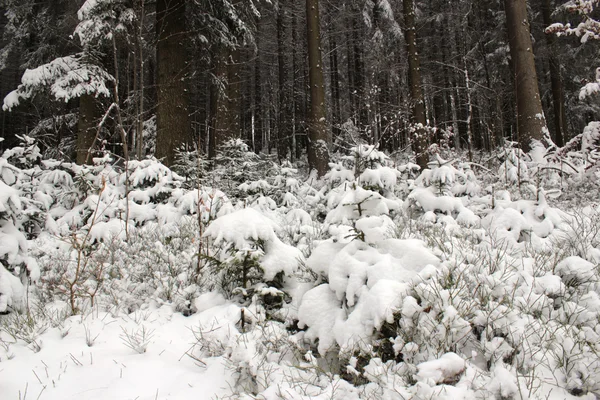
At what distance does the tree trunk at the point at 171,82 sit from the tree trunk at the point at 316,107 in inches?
137

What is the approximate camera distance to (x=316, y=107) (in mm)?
9828

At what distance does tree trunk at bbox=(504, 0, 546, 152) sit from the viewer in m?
7.80

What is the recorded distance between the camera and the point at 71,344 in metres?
2.46

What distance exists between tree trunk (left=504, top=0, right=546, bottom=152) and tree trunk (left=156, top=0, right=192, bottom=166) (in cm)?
791

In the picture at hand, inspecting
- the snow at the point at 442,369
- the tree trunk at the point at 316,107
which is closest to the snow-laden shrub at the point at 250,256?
the snow at the point at 442,369

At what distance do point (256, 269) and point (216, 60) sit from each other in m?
9.20

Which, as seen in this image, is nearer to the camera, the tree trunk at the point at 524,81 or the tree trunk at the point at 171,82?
the tree trunk at the point at 524,81

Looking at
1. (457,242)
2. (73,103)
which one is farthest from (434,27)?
(457,242)

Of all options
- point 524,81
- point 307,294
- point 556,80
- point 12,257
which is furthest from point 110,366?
point 556,80

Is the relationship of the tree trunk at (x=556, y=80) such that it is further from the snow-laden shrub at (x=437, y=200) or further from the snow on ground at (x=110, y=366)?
the snow on ground at (x=110, y=366)

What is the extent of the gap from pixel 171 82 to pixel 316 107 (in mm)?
3974

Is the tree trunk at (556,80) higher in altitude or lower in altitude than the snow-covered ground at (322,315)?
higher

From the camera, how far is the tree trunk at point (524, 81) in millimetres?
7797

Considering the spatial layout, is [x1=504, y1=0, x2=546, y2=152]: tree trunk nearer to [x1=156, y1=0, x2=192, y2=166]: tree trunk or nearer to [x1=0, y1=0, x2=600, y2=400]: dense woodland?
[x1=0, y1=0, x2=600, y2=400]: dense woodland
